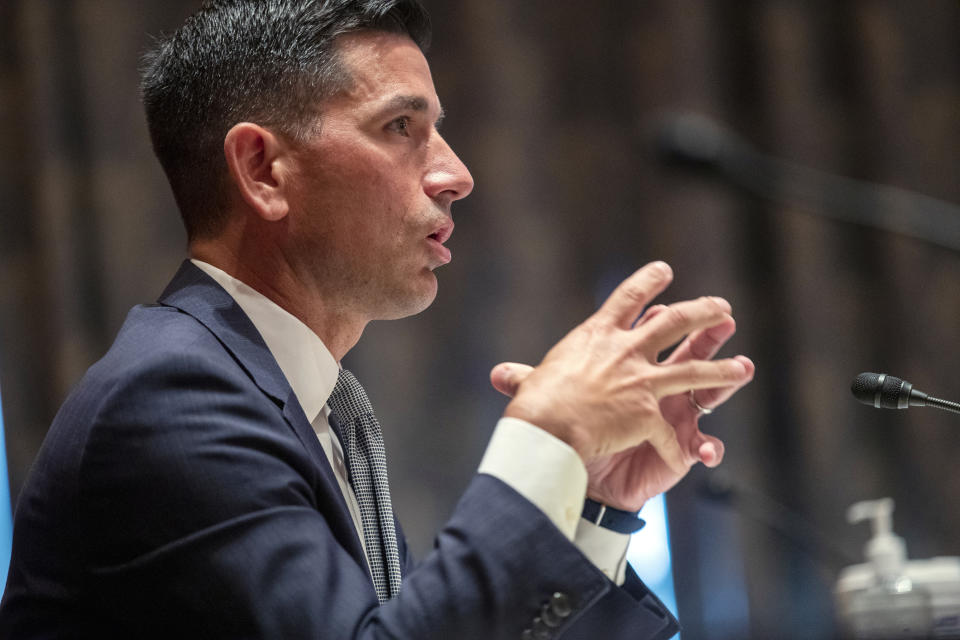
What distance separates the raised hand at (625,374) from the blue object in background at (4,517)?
2.08 metres

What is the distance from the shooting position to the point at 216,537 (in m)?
1.01

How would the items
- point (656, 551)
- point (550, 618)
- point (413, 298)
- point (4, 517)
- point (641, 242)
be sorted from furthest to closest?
point (641, 242) → point (656, 551) → point (4, 517) → point (413, 298) → point (550, 618)

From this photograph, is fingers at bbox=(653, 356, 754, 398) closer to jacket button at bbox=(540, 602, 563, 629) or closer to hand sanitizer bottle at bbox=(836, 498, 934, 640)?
jacket button at bbox=(540, 602, 563, 629)

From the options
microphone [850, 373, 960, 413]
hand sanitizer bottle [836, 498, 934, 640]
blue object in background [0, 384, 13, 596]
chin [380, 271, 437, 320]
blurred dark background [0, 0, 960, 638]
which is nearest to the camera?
microphone [850, 373, 960, 413]

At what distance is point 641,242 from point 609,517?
231 centimetres

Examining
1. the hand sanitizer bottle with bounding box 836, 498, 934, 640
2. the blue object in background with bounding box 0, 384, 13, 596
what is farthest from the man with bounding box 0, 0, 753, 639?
the blue object in background with bounding box 0, 384, 13, 596

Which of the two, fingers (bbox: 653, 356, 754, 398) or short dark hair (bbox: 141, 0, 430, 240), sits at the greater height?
Result: short dark hair (bbox: 141, 0, 430, 240)

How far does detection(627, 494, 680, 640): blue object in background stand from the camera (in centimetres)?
326

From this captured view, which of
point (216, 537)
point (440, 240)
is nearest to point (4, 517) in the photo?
point (440, 240)

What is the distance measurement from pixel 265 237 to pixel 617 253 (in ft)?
7.17

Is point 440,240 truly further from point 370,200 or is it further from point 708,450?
point 708,450

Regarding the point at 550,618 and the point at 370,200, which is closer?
the point at 550,618

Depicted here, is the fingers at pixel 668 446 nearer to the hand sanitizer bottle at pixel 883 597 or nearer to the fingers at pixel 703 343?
the fingers at pixel 703 343

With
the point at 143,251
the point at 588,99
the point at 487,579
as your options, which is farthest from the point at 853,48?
the point at 487,579
